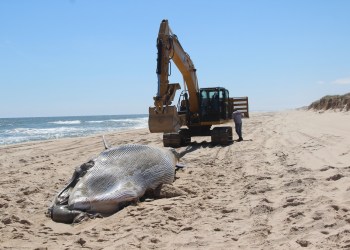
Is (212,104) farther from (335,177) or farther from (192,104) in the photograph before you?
(335,177)

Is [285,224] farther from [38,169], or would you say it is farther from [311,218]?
[38,169]

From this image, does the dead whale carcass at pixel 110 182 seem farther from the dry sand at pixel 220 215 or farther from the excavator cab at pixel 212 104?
the excavator cab at pixel 212 104

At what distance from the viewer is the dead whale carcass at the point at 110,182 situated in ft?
19.4

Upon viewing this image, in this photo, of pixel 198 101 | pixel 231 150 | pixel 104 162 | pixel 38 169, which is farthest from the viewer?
pixel 198 101

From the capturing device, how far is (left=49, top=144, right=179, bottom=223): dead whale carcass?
19.4 feet

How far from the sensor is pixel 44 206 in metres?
6.95

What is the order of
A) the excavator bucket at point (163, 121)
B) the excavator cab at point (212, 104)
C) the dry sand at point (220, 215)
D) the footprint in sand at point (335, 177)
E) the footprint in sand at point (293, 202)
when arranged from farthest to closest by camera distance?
the excavator cab at point (212, 104)
the excavator bucket at point (163, 121)
the footprint in sand at point (335, 177)
the footprint in sand at point (293, 202)
the dry sand at point (220, 215)

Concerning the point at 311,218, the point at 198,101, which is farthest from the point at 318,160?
the point at 198,101

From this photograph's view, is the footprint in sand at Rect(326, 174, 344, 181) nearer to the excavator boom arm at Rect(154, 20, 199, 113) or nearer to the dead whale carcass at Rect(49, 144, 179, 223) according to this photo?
the dead whale carcass at Rect(49, 144, 179, 223)

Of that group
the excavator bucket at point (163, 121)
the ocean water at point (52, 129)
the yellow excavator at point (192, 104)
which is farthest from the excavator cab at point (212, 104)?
the ocean water at point (52, 129)

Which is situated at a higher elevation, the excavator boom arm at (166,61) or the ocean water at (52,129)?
the excavator boom arm at (166,61)

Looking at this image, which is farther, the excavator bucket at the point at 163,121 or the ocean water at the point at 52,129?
the ocean water at the point at 52,129

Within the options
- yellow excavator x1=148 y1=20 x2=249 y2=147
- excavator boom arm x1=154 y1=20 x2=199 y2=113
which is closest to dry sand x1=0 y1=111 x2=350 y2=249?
excavator boom arm x1=154 y1=20 x2=199 y2=113

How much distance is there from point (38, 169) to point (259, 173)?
6130mm
